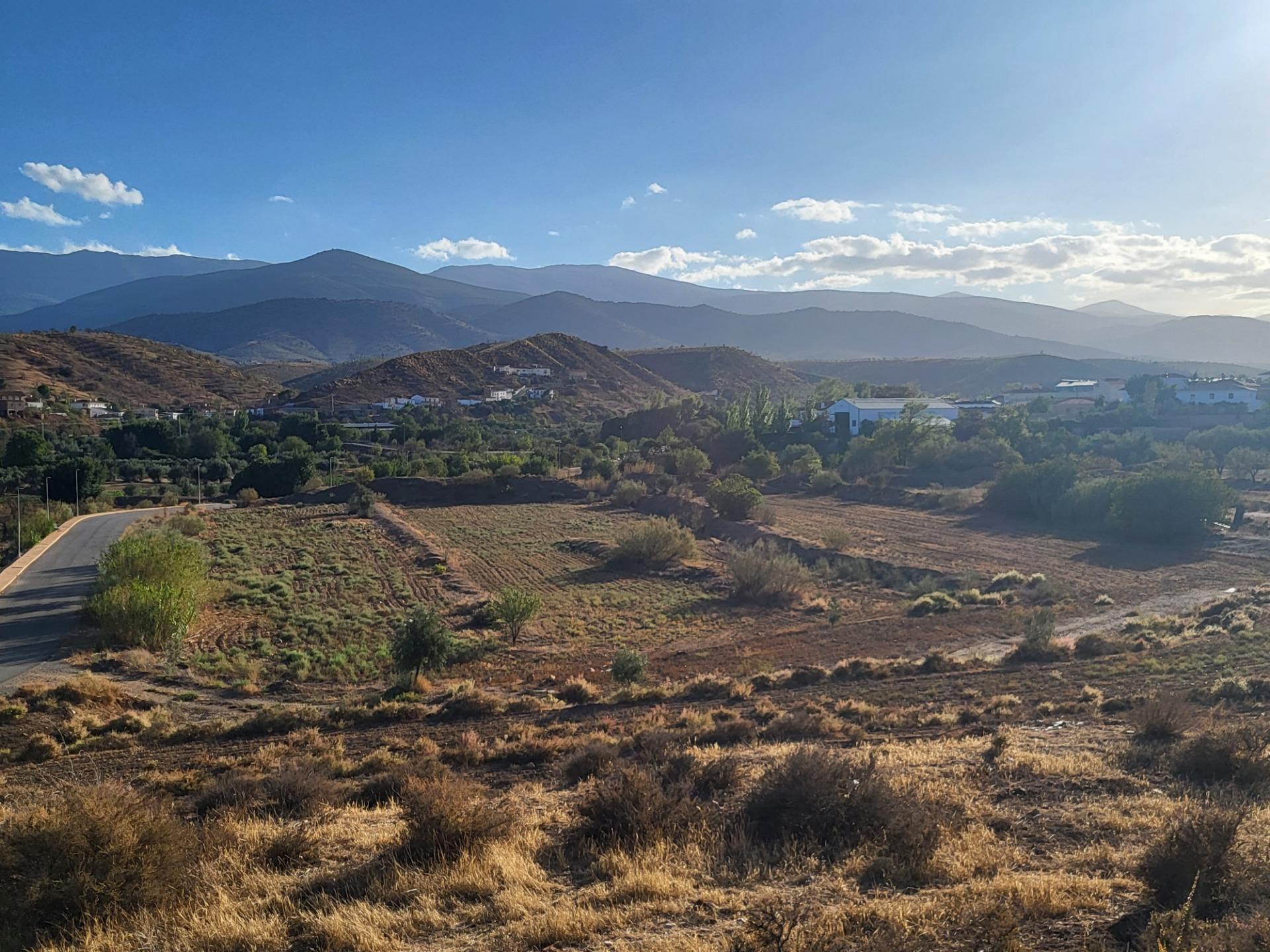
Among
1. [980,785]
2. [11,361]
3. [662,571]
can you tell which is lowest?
[662,571]

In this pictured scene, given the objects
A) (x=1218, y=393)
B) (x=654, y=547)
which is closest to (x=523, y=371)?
(x=1218, y=393)

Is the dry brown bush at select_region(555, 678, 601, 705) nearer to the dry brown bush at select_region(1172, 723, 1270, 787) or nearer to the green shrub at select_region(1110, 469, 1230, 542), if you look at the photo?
the dry brown bush at select_region(1172, 723, 1270, 787)

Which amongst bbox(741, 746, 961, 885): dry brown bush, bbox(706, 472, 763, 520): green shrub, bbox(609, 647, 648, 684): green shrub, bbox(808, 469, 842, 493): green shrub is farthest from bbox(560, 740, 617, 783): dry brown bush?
bbox(808, 469, 842, 493): green shrub

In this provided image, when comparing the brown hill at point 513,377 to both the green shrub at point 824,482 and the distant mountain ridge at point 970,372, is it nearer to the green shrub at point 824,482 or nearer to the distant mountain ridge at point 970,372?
the green shrub at point 824,482

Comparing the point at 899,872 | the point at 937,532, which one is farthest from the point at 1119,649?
the point at 937,532

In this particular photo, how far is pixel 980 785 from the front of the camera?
8508 mm

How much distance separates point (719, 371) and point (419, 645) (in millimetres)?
117920

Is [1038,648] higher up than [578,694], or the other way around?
[1038,648]

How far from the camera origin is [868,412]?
7119 cm

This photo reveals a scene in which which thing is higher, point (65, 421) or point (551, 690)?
point (65, 421)

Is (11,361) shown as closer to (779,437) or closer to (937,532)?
(779,437)

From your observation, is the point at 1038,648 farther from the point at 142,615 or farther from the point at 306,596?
the point at 306,596

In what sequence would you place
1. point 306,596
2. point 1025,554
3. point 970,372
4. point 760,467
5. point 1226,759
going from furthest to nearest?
point 970,372
point 760,467
point 1025,554
point 306,596
point 1226,759

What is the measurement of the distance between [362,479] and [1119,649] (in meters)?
43.0
